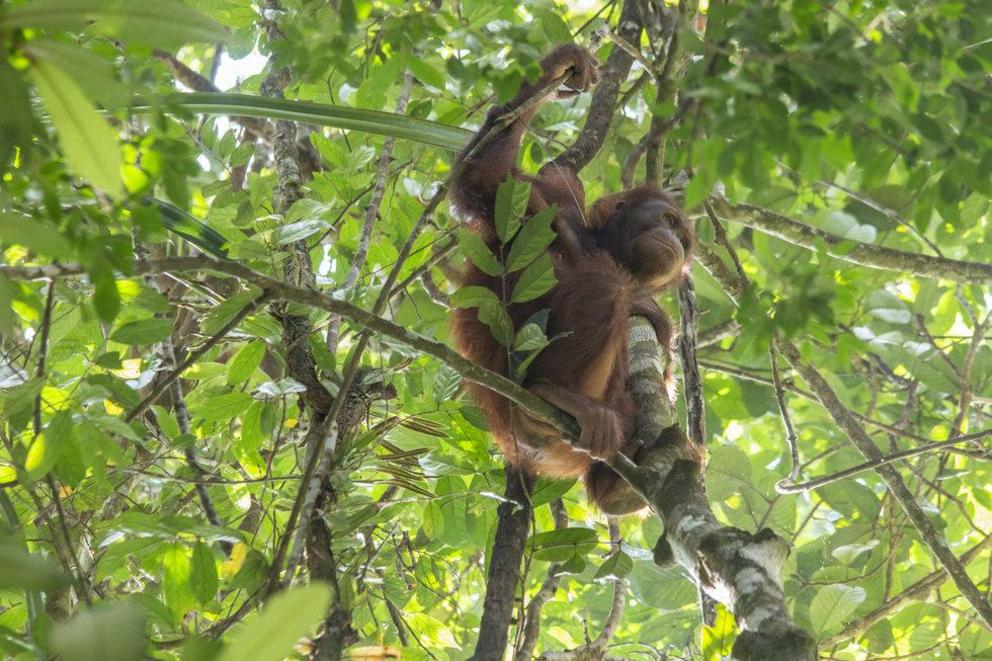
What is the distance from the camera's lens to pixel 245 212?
13.2 feet

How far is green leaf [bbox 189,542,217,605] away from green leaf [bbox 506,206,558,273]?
1.25m

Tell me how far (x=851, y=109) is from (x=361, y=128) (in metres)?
1.81

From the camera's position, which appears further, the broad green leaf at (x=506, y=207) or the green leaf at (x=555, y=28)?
the green leaf at (x=555, y=28)

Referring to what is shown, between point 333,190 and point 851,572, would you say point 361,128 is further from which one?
point 851,572

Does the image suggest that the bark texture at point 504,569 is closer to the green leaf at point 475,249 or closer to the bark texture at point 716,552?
the bark texture at point 716,552

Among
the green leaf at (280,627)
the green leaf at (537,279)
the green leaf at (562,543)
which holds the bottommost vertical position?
the green leaf at (280,627)

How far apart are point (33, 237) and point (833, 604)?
9.98ft

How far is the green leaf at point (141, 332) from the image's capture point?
9.52 ft

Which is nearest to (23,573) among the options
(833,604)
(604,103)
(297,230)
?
(297,230)

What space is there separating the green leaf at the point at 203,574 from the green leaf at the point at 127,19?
1.60 metres

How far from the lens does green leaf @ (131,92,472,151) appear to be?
303 centimetres

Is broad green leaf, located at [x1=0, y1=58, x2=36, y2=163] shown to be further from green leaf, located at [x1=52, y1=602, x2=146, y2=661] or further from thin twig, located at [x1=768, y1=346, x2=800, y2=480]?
thin twig, located at [x1=768, y1=346, x2=800, y2=480]

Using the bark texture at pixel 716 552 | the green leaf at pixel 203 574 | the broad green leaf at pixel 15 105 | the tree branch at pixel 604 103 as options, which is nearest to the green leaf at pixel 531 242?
the bark texture at pixel 716 552

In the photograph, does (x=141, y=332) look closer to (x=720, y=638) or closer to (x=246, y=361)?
(x=246, y=361)
